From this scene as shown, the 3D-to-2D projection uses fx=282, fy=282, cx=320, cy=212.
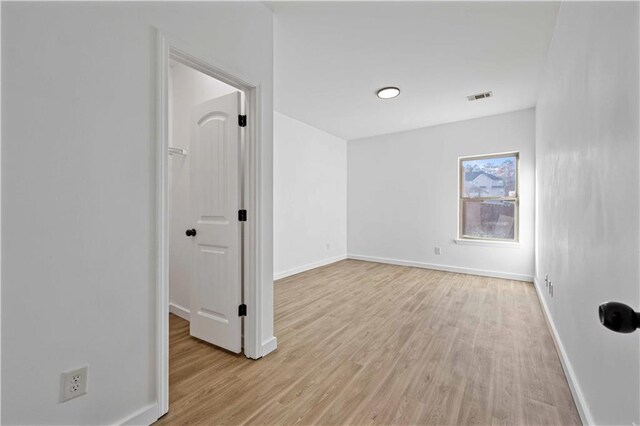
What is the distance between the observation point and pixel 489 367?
1973mm

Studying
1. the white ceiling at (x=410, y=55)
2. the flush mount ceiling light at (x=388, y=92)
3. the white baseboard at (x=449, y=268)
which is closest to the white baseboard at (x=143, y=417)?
the white ceiling at (x=410, y=55)

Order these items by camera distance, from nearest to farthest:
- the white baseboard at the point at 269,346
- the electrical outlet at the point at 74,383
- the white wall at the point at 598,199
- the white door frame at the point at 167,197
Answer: the white wall at the point at 598,199
the electrical outlet at the point at 74,383
the white door frame at the point at 167,197
the white baseboard at the point at 269,346

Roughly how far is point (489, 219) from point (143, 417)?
5.01 meters

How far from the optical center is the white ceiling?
221 centimetres

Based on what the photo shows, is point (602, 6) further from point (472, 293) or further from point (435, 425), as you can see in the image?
point (472, 293)

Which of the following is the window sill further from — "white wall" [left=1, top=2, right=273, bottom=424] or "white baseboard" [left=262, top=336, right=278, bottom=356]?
"white wall" [left=1, top=2, right=273, bottom=424]

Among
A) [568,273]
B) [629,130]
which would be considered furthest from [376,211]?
[629,130]

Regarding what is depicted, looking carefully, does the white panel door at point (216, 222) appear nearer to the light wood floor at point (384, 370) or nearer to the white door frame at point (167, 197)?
the white door frame at point (167, 197)

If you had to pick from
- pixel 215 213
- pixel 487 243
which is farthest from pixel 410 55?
pixel 487 243

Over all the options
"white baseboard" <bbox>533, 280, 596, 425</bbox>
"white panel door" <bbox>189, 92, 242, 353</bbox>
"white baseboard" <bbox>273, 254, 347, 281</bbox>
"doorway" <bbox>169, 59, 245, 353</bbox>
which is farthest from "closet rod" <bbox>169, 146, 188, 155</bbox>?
"white baseboard" <bbox>533, 280, 596, 425</bbox>

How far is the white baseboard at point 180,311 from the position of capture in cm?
289

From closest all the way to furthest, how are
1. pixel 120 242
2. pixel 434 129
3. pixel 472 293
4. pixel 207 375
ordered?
pixel 120 242, pixel 207 375, pixel 472 293, pixel 434 129

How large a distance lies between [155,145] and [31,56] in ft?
1.71

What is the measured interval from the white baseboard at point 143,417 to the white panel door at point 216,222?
0.71 metres
